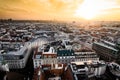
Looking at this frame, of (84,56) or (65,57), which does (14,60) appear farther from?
(84,56)

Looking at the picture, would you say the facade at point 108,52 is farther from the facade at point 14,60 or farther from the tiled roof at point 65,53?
the facade at point 14,60

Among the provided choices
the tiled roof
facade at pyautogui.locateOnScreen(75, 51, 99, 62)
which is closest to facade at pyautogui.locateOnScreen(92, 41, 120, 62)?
facade at pyautogui.locateOnScreen(75, 51, 99, 62)

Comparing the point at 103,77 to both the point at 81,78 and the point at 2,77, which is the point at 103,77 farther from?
the point at 2,77

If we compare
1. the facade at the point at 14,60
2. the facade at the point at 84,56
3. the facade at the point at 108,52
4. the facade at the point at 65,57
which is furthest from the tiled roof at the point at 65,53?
the facade at the point at 108,52

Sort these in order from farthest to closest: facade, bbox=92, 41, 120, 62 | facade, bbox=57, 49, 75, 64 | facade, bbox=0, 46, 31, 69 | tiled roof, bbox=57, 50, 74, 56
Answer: facade, bbox=92, 41, 120, 62 < tiled roof, bbox=57, 50, 74, 56 < facade, bbox=57, 49, 75, 64 < facade, bbox=0, 46, 31, 69

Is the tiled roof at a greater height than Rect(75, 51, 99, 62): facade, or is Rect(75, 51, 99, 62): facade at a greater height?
the tiled roof

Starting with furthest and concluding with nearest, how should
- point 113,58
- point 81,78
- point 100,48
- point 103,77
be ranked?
1. point 100,48
2. point 113,58
3. point 103,77
4. point 81,78

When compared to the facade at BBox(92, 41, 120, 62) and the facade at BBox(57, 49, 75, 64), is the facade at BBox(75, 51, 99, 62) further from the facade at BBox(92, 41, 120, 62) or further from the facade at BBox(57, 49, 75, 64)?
the facade at BBox(92, 41, 120, 62)

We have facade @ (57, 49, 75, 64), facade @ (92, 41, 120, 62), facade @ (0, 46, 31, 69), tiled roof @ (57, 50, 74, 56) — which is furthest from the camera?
facade @ (92, 41, 120, 62)

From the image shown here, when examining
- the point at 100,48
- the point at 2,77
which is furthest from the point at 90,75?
the point at 100,48

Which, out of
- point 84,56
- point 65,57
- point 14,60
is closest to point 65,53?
point 65,57

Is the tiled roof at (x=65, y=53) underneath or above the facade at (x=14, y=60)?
above
